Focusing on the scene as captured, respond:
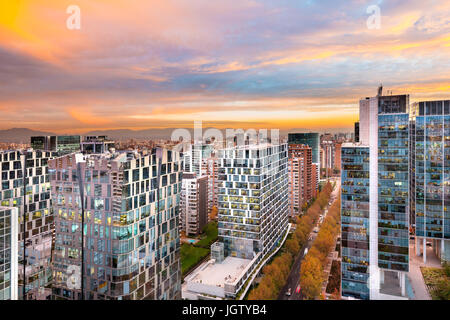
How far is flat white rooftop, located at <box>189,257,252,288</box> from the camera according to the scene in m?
6.15

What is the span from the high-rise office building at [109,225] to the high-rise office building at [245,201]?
3.64m

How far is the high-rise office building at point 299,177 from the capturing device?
12.4m

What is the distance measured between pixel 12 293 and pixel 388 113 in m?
6.56

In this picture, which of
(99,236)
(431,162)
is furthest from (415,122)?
(99,236)

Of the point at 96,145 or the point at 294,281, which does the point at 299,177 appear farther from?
the point at 96,145

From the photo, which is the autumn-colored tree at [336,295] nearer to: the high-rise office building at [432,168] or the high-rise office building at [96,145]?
the high-rise office building at [432,168]

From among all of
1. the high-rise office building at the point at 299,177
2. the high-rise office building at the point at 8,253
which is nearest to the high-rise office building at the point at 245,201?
the high-rise office building at the point at 299,177

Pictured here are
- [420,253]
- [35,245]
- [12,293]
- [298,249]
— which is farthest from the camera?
[298,249]

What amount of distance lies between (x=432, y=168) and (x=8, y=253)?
7444 mm

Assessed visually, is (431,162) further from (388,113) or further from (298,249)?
(298,249)

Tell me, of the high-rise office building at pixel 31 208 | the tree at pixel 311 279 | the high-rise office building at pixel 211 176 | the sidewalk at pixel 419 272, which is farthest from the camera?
the high-rise office building at pixel 211 176

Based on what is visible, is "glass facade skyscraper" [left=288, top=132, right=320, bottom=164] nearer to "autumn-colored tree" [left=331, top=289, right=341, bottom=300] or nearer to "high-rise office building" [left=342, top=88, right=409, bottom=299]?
"high-rise office building" [left=342, top=88, right=409, bottom=299]
